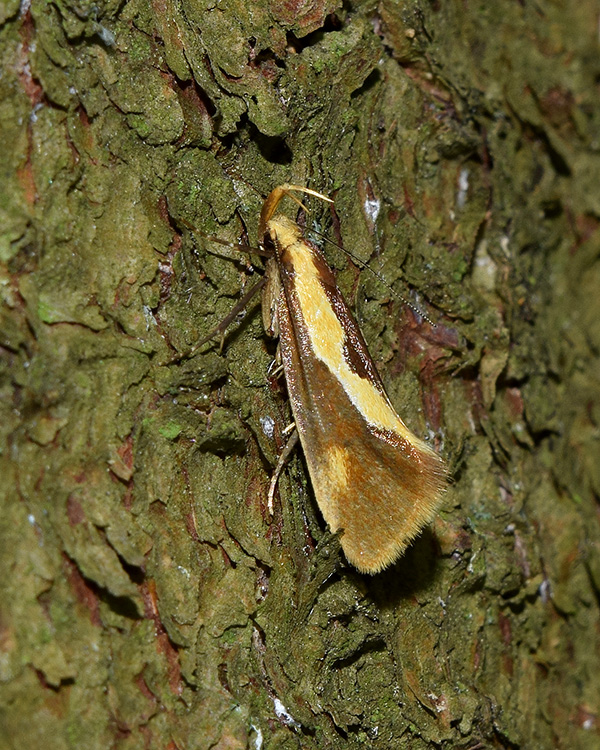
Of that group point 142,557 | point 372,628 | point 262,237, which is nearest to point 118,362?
point 142,557

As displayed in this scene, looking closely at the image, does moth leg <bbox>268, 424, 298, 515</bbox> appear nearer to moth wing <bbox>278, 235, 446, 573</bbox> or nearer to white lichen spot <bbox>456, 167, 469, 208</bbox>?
moth wing <bbox>278, 235, 446, 573</bbox>

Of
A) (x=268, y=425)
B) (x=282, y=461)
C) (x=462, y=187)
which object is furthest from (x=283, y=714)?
(x=462, y=187)

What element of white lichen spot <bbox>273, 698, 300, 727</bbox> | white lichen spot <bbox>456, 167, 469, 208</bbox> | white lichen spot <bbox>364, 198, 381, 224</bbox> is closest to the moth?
white lichen spot <bbox>364, 198, 381, 224</bbox>

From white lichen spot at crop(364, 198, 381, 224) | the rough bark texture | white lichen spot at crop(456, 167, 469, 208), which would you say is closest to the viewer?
the rough bark texture

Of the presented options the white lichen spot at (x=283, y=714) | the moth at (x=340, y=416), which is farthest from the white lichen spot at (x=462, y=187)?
the white lichen spot at (x=283, y=714)

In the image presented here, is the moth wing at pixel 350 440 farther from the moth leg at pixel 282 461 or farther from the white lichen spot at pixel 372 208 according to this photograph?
the white lichen spot at pixel 372 208

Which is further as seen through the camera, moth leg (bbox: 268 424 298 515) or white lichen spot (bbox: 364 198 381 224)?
white lichen spot (bbox: 364 198 381 224)

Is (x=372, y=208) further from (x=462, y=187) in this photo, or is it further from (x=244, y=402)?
(x=244, y=402)

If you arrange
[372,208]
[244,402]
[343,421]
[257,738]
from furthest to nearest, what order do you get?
[372,208] → [343,421] → [244,402] → [257,738]
